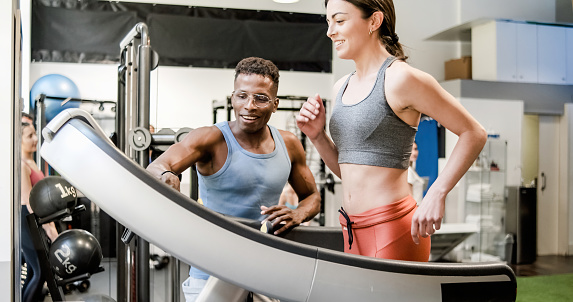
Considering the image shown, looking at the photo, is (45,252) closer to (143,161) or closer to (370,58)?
(143,161)

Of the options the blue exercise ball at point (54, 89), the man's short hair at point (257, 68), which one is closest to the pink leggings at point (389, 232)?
the man's short hair at point (257, 68)

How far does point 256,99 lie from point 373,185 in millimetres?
508

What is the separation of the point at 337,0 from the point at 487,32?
5151mm

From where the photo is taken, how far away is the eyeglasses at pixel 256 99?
5.35ft

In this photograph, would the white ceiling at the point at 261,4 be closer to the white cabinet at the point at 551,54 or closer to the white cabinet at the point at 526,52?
the white cabinet at the point at 526,52

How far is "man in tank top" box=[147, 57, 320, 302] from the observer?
157cm

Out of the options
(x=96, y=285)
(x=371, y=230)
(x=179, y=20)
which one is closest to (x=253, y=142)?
(x=371, y=230)

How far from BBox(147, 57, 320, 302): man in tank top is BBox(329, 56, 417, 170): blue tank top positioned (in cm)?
32

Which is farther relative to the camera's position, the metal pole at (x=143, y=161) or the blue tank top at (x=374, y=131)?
the metal pole at (x=143, y=161)

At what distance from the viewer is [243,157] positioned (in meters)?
1.60

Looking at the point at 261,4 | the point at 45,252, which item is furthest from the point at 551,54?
the point at 45,252

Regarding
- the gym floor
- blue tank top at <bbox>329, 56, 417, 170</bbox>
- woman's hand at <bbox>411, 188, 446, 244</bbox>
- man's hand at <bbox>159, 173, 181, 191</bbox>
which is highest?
blue tank top at <bbox>329, 56, 417, 170</bbox>

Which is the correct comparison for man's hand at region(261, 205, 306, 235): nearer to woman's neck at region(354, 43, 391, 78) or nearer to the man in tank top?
the man in tank top

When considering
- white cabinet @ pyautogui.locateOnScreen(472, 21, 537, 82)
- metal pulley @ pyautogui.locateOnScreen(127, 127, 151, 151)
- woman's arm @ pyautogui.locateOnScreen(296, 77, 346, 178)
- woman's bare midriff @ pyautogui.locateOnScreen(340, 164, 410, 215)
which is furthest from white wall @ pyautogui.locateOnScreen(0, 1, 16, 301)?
white cabinet @ pyautogui.locateOnScreen(472, 21, 537, 82)
